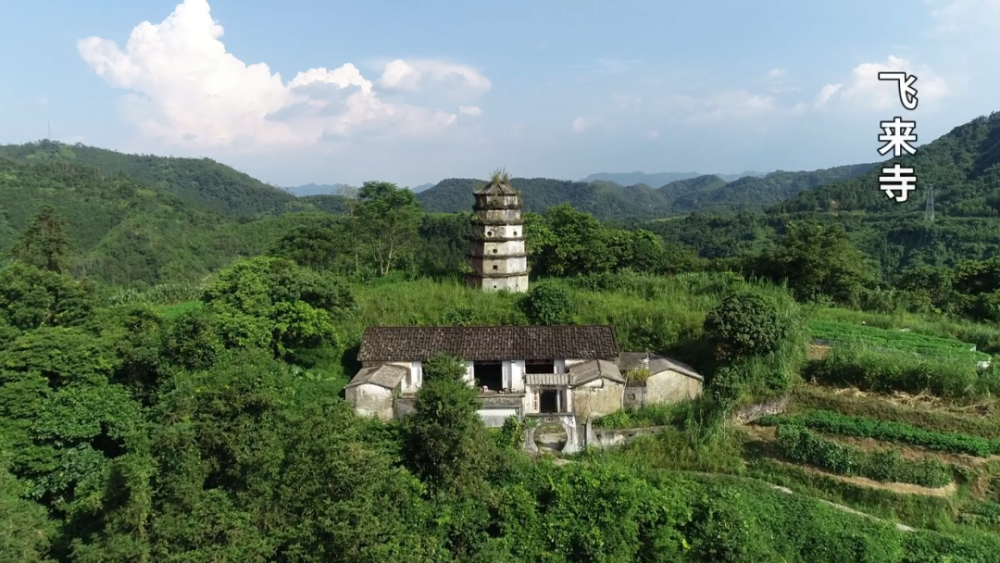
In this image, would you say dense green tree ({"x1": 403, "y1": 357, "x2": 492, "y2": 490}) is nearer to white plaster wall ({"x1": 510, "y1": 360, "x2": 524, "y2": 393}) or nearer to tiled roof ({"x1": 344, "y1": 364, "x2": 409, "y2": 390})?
tiled roof ({"x1": 344, "y1": 364, "x2": 409, "y2": 390})

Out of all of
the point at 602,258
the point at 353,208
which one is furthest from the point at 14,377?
the point at 602,258

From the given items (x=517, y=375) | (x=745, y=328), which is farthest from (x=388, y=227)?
(x=745, y=328)

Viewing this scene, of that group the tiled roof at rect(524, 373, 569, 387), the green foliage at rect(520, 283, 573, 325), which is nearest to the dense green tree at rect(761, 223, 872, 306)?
the green foliage at rect(520, 283, 573, 325)

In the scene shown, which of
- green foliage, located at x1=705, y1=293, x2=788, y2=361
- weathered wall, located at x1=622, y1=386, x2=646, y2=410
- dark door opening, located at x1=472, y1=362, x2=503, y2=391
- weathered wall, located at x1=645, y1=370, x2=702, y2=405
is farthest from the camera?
dark door opening, located at x1=472, y1=362, x2=503, y2=391

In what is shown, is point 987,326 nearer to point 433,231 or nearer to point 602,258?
point 602,258

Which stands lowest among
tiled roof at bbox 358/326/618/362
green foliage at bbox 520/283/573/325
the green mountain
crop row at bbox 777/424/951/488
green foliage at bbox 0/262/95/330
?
crop row at bbox 777/424/951/488

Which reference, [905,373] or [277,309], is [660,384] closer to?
[905,373]
